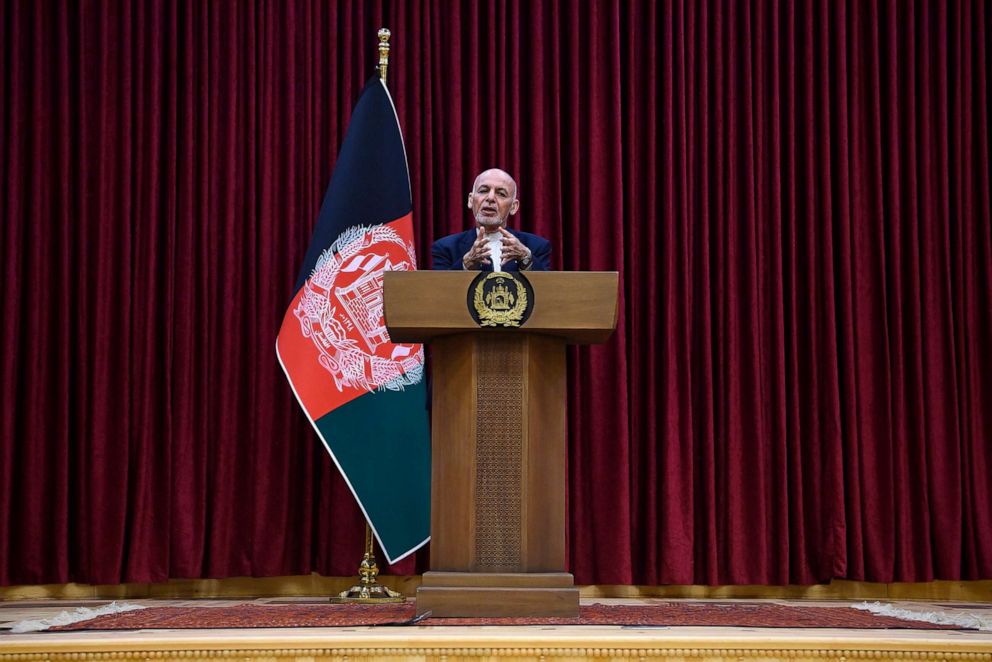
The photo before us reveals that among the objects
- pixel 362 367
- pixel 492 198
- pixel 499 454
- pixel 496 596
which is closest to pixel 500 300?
pixel 499 454

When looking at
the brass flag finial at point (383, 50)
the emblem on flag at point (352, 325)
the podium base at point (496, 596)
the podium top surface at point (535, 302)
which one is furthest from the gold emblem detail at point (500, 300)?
the brass flag finial at point (383, 50)

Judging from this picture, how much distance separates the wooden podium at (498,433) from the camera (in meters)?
3.02

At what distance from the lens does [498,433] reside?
3.06 m

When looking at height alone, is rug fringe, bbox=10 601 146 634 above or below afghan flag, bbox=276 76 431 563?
below

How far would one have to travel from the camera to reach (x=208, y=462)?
464 cm

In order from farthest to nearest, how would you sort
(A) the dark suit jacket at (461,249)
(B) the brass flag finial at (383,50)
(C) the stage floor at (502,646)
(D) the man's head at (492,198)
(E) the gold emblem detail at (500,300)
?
(B) the brass flag finial at (383,50) < (A) the dark suit jacket at (461,249) < (D) the man's head at (492,198) < (E) the gold emblem detail at (500,300) < (C) the stage floor at (502,646)

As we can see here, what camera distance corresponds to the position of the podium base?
9.63 feet

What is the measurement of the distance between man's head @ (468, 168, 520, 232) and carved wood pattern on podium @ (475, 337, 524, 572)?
21.6 inches

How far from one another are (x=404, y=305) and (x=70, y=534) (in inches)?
90.9

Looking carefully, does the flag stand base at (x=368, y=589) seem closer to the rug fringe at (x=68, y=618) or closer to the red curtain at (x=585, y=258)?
the red curtain at (x=585, y=258)

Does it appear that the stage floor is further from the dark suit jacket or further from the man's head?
the dark suit jacket

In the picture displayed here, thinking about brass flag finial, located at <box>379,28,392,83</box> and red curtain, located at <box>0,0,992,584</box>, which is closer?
brass flag finial, located at <box>379,28,392,83</box>

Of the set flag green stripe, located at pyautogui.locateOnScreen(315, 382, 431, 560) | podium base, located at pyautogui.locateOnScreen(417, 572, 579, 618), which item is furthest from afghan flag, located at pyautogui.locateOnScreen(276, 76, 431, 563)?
podium base, located at pyautogui.locateOnScreen(417, 572, 579, 618)

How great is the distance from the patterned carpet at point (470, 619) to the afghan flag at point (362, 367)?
596 mm
